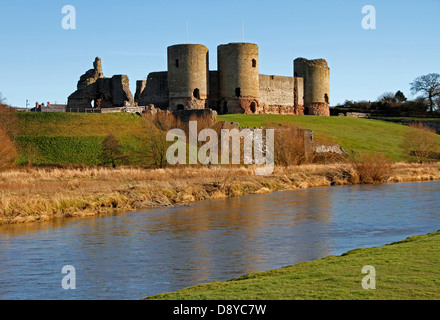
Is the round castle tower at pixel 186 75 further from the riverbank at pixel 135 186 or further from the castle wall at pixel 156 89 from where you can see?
the riverbank at pixel 135 186

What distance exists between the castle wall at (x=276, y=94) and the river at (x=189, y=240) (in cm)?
3665

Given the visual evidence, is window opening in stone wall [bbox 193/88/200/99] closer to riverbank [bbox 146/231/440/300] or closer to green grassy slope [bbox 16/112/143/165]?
green grassy slope [bbox 16/112/143/165]

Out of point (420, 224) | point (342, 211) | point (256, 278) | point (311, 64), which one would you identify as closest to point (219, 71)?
point (311, 64)

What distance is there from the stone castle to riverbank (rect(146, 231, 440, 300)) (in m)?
42.1

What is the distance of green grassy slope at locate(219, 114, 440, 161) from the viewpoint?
4850 centimetres

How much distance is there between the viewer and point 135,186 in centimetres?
2448

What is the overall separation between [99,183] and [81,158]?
10769 mm

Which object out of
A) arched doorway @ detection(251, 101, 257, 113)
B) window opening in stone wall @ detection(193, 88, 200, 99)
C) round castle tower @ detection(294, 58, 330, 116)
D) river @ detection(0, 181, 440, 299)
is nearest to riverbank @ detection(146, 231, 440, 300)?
river @ detection(0, 181, 440, 299)

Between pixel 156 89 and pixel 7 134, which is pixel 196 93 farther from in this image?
pixel 7 134

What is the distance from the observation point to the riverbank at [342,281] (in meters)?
7.93

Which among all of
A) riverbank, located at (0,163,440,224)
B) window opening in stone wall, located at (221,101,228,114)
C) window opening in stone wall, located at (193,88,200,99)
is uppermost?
window opening in stone wall, located at (193,88,200,99)

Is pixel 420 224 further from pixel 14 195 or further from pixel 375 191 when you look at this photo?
pixel 14 195

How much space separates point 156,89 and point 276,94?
44.7ft

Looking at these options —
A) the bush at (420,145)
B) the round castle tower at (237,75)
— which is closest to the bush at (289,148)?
the bush at (420,145)
